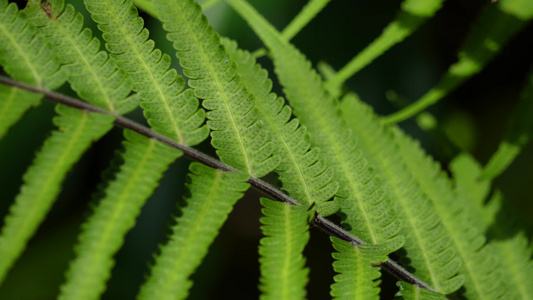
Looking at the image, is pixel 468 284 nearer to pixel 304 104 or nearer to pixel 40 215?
pixel 304 104

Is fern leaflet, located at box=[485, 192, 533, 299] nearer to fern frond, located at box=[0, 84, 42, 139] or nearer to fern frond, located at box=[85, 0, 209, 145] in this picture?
fern frond, located at box=[85, 0, 209, 145]

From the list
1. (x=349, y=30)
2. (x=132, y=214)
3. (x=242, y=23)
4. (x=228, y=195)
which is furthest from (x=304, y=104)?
(x=349, y=30)

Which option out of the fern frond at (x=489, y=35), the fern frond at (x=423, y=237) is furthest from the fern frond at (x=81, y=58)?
the fern frond at (x=489, y=35)

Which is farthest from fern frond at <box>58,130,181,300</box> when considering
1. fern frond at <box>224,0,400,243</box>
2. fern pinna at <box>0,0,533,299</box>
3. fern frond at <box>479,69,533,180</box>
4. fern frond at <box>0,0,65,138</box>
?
fern frond at <box>479,69,533,180</box>

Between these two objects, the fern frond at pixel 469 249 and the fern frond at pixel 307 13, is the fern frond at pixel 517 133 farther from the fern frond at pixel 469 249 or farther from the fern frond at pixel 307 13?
the fern frond at pixel 307 13

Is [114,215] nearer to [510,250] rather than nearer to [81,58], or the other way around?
[81,58]

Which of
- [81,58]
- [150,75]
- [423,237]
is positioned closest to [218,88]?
[150,75]
